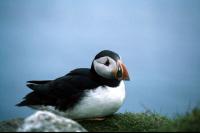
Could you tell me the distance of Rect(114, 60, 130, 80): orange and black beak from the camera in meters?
7.25

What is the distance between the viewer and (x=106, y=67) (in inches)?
291

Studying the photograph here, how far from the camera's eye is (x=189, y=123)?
4.96 m

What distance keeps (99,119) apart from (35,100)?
4.18 ft

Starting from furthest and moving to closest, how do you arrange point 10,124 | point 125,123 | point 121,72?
point 125,123
point 121,72
point 10,124

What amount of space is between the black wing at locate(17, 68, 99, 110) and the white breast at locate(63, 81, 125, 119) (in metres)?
0.12

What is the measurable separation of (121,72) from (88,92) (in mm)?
731

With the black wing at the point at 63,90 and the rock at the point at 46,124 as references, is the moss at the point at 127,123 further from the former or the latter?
the rock at the point at 46,124

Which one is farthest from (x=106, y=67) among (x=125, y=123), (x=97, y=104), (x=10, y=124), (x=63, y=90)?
(x=10, y=124)

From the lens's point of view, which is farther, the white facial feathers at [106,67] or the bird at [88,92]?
the white facial feathers at [106,67]

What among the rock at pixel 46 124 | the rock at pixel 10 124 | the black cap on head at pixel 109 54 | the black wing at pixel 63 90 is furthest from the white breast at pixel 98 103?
the rock at pixel 46 124

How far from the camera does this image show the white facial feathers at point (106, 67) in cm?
730

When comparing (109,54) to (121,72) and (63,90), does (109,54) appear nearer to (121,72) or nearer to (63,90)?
(121,72)

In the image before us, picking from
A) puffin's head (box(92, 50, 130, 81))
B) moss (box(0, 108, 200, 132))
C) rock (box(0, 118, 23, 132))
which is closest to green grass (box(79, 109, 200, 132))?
moss (box(0, 108, 200, 132))

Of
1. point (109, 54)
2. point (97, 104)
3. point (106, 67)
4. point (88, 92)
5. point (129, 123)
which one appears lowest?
point (129, 123)
